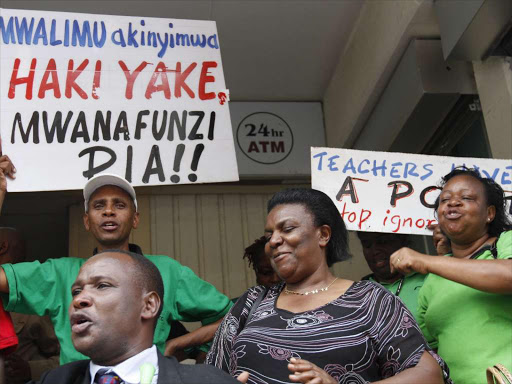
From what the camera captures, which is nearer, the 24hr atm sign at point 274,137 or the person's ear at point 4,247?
the person's ear at point 4,247

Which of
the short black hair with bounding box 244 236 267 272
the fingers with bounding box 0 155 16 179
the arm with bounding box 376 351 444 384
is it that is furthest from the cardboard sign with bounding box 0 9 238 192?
the arm with bounding box 376 351 444 384

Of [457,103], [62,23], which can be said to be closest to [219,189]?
[457,103]

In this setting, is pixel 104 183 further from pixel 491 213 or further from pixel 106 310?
pixel 491 213

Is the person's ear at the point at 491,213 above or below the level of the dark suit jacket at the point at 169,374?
above

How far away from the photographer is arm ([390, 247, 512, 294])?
2.14 meters

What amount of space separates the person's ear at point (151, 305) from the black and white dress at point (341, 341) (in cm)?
28

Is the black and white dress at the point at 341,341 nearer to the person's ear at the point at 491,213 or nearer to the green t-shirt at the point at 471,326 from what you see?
the green t-shirt at the point at 471,326

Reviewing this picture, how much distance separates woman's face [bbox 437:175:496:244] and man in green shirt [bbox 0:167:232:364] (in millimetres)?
886

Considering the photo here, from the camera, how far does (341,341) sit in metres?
1.95

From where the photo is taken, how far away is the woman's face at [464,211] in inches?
98.6

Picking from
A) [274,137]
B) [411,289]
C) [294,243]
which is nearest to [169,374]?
[294,243]

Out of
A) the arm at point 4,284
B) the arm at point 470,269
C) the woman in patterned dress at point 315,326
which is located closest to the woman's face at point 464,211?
the arm at point 470,269

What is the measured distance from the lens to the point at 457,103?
4297 mm

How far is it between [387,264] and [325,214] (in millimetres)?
999
